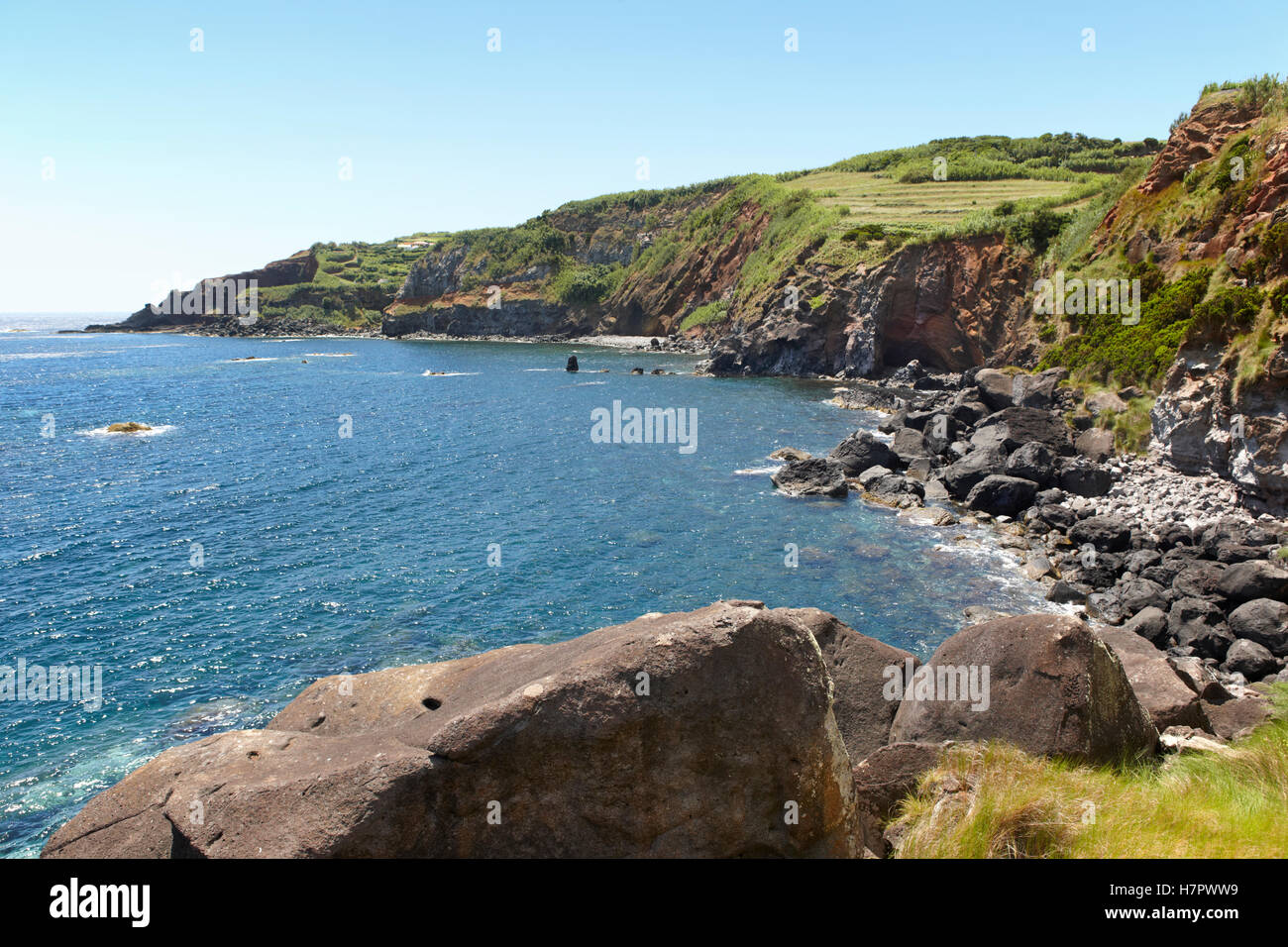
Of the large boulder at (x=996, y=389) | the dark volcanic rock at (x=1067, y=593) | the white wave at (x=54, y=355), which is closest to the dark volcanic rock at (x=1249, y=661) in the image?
the dark volcanic rock at (x=1067, y=593)

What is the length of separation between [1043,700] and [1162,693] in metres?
5.03

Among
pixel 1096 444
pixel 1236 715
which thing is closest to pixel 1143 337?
pixel 1096 444

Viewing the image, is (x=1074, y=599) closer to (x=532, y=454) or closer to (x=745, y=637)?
(x=745, y=637)

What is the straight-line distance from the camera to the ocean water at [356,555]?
22.9 meters

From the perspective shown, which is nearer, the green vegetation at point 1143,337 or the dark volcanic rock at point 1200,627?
the dark volcanic rock at point 1200,627

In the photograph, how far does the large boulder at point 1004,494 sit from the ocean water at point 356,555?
3.87m

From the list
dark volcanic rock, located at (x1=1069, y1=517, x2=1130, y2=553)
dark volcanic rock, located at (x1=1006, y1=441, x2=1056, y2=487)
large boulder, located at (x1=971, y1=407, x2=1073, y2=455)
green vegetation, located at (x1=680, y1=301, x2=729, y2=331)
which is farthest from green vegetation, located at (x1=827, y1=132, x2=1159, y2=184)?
dark volcanic rock, located at (x1=1069, y1=517, x2=1130, y2=553)

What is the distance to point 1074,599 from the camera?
1117 inches

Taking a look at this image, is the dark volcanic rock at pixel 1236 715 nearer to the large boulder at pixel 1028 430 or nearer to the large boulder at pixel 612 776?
the large boulder at pixel 612 776

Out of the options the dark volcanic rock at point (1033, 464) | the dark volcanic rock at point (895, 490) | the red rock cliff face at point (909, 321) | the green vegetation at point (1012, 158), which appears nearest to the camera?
the dark volcanic rock at point (1033, 464)

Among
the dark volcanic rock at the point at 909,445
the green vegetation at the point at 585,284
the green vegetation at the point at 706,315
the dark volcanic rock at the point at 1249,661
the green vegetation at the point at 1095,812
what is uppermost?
the green vegetation at the point at 585,284

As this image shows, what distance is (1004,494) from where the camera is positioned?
125 ft

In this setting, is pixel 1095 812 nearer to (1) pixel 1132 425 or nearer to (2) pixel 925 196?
(1) pixel 1132 425

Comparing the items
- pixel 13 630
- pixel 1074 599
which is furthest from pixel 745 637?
pixel 13 630
